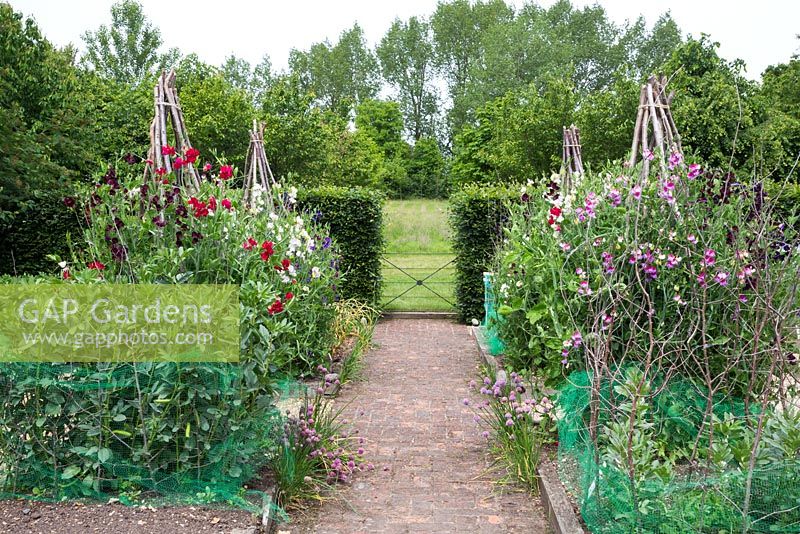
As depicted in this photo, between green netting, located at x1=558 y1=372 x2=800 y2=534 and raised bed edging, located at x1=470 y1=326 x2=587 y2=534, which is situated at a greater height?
green netting, located at x1=558 y1=372 x2=800 y2=534

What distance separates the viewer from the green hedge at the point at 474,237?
37.0 feet

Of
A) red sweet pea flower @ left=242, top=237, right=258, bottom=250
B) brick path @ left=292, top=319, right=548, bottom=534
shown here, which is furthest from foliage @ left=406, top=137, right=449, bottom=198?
red sweet pea flower @ left=242, top=237, right=258, bottom=250

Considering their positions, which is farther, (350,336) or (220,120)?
(220,120)

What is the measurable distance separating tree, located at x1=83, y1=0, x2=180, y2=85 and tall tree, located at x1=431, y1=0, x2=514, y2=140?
559 inches

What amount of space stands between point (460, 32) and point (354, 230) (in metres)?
31.8

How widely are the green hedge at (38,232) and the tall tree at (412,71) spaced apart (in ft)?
98.0

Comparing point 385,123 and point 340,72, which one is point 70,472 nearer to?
point 385,123

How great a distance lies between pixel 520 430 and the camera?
4762 mm

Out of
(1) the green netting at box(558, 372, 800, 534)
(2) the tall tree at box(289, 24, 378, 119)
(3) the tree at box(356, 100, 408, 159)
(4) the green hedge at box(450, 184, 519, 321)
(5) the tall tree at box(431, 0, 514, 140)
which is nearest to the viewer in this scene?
(1) the green netting at box(558, 372, 800, 534)

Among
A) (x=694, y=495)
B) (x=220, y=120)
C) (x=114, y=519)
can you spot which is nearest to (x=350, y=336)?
(x=114, y=519)

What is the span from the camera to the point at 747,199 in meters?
5.29

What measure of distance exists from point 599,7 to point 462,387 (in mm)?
36666

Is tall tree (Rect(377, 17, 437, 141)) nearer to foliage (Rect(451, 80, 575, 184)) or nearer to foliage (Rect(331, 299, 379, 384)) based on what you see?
foliage (Rect(451, 80, 575, 184))

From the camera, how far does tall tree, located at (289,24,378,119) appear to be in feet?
134
